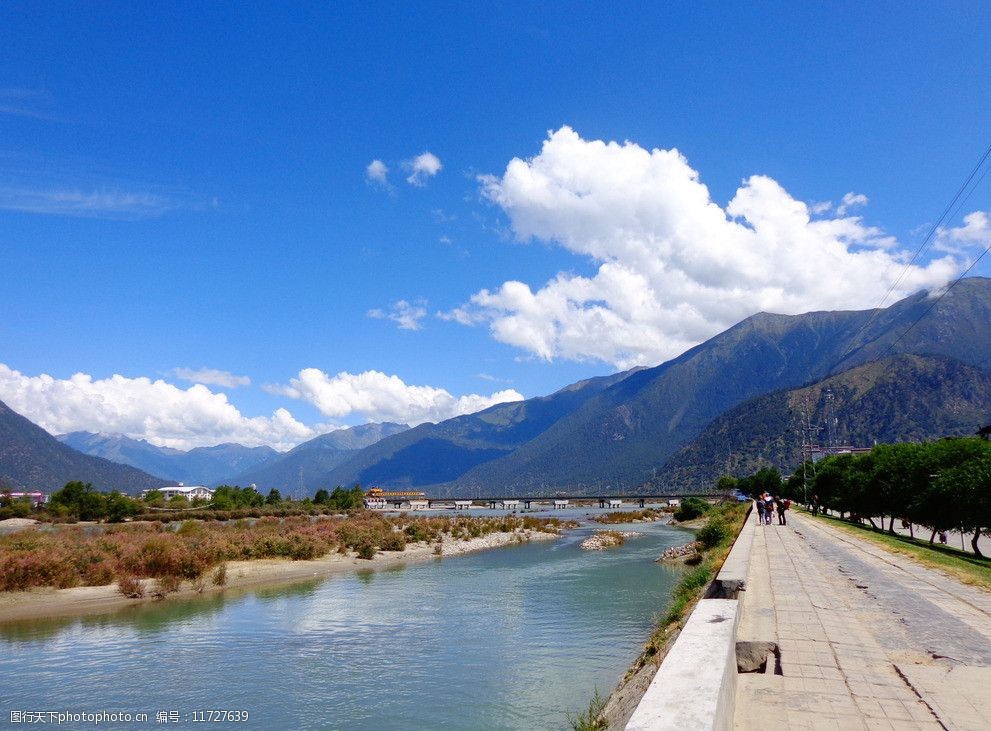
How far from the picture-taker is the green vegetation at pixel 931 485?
2652 centimetres

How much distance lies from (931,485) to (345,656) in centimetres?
2835

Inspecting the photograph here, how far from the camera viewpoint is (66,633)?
22156 mm

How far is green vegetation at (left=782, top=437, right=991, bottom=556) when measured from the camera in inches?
1044

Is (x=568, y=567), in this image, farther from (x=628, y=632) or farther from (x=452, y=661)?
(x=452, y=661)

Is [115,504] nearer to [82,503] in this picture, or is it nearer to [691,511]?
[82,503]

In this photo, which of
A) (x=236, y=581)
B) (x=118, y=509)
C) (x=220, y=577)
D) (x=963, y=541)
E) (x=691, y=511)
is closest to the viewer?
(x=220, y=577)

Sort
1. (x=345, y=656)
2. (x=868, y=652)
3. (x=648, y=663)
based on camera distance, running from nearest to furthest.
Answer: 1. (x=868, y=652)
2. (x=648, y=663)
3. (x=345, y=656)

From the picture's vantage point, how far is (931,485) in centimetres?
3042

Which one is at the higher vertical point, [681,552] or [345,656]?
[345,656]

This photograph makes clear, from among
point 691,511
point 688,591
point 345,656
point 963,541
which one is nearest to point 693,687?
point 345,656

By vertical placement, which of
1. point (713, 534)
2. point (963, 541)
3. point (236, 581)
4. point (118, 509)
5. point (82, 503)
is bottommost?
point (118, 509)

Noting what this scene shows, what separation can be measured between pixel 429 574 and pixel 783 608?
101ft

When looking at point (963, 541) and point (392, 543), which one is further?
point (392, 543)

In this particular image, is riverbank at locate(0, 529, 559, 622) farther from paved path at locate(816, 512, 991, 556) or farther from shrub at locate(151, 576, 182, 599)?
paved path at locate(816, 512, 991, 556)
